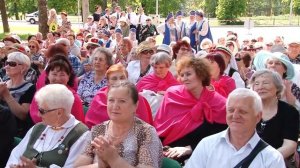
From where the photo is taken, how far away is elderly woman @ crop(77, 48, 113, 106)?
596 cm

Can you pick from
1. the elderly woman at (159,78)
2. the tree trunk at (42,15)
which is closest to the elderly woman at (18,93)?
the elderly woman at (159,78)

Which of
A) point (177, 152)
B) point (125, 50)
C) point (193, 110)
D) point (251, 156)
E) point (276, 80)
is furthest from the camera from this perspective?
point (125, 50)

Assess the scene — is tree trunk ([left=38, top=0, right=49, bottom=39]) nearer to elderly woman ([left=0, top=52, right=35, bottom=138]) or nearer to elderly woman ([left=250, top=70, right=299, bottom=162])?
elderly woman ([left=0, top=52, right=35, bottom=138])

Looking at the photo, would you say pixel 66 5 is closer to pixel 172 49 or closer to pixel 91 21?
pixel 91 21

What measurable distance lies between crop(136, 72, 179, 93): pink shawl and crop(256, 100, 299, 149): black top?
212cm

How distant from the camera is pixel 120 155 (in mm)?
3518

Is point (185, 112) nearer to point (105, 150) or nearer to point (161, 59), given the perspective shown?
point (161, 59)

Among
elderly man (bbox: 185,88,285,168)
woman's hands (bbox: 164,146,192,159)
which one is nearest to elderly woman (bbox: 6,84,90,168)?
woman's hands (bbox: 164,146,192,159)

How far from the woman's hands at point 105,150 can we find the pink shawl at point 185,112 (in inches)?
56.2

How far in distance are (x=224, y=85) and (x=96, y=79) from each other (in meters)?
1.70

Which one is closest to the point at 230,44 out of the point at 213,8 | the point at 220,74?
the point at 220,74

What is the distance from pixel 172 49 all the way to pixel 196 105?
331 cm

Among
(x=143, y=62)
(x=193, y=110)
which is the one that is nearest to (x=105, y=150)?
(x=193, y=110)

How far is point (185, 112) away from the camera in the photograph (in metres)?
4.63
